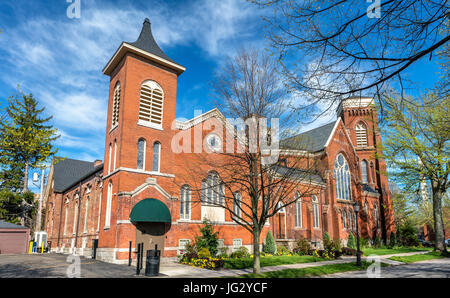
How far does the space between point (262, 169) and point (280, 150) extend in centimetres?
141

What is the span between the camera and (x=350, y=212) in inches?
1410

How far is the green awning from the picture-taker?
60.5 feet

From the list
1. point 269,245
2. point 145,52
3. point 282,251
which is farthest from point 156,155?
point 282,251

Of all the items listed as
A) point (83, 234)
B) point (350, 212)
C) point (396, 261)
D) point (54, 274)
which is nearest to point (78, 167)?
point (83, 234)

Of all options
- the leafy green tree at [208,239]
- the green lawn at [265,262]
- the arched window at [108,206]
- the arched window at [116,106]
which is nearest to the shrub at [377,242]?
the green lawn at [265,262]

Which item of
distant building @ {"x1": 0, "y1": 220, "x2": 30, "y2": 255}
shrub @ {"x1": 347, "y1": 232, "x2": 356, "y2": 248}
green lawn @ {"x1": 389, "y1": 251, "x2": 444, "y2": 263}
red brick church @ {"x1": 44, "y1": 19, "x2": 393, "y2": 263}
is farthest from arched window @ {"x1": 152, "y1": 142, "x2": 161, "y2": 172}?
shrub @ {"x1": 347, "y1": 232, "x2": 356, "y2": 248}

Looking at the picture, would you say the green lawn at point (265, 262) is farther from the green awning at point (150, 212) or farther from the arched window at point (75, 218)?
the arched window at point (75, 218)

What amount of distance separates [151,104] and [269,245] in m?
14.2

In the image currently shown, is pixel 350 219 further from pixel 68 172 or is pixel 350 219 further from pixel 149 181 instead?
pixel 68 172

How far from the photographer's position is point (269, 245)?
24.2 meters

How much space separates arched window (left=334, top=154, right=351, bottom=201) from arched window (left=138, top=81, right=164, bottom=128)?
22917 millimetres

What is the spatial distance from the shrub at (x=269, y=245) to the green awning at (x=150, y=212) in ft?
29.0

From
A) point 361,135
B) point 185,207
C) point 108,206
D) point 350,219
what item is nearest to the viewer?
point 108,206
